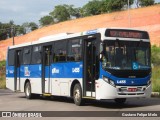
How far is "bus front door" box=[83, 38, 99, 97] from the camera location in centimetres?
1655

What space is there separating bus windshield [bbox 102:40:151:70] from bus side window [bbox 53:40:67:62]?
3.45 meters

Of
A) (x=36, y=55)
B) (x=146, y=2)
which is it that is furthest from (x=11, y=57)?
(x=146, y=2)

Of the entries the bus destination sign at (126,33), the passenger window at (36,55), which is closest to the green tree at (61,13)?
the passenger window at (36,55)

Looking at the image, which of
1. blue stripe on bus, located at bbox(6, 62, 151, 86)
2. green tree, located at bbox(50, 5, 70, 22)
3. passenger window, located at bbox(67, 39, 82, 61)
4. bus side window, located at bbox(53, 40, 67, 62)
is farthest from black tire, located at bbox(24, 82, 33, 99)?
green tree, located at bbox(50, 5, 70, 22)

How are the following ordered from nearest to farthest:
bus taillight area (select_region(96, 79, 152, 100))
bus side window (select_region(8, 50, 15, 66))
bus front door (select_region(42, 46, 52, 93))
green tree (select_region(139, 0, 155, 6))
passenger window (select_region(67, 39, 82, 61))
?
bus taillight area (select_region(96, 79, 152, 100))
passenger window (select_region(67, 39, 82, 61))
bus front door (select_region(42, 46, 52, 93))
bus side window (select_region(8, 50, 15, 66))
green tree (select_region(139, 0, 155, 6))

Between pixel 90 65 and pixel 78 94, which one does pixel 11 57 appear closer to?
pixel 78 94

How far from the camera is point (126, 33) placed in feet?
54.4

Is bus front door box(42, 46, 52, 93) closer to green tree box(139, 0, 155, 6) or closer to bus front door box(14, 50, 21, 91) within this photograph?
bus front door box(14, 50, 21, 91)

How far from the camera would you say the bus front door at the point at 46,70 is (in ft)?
68.3

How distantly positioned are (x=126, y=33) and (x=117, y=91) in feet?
7.64

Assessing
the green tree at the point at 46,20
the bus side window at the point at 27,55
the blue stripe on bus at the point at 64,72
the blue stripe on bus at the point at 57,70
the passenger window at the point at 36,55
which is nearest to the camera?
the blue stripe on bus at the point at 64,72

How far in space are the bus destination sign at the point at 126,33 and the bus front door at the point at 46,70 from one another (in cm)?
519

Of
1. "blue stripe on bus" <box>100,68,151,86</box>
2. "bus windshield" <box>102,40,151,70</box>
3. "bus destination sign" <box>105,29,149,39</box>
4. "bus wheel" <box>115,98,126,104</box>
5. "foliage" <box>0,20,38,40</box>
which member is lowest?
"bus wheel" <box>115,98,126,104</box>

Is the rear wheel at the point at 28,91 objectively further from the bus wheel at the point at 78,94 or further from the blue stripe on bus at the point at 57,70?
the bus wheel at the point at 78,94
